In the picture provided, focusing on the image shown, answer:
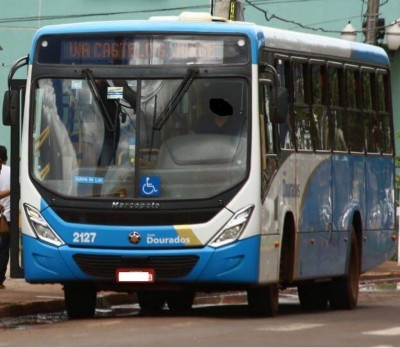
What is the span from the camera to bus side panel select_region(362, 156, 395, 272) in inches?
877

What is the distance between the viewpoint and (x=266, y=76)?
1809 centimetres

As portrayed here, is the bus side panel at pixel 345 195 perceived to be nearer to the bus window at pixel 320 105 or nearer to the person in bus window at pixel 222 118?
the bus window at pixel 320 105

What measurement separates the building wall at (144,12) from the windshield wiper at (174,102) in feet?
93.9

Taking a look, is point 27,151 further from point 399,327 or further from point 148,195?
point 399,327

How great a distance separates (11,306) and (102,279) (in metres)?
1.66

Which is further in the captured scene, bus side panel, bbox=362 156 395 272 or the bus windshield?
bus side panel, bbox=362 156 395 272

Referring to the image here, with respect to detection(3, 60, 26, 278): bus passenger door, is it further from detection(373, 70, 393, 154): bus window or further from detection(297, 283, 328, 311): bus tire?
detection(373, 70, 393, 154): bus window

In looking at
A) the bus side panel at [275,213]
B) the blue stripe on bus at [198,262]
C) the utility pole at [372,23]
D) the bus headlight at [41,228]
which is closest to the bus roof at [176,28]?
the bus side panel at [275,213]

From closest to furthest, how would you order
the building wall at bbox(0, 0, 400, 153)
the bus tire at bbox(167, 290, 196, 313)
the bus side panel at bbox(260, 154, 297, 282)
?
1. the bus side panel at bbox(260, 154, 297, 282)
2. the bus tire at bbox(167, 290, 196, 313)
3. the building wall at bbox(0, 0, 400, 153)

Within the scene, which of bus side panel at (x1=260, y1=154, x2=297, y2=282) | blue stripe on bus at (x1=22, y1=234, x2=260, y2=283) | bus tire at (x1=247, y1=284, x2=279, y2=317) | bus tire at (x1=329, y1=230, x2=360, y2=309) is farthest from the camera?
bus tire at (x1=329, y1=230, x2=360, y2=309)

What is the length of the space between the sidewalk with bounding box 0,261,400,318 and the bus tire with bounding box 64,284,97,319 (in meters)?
0.74

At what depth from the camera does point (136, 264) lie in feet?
57.1

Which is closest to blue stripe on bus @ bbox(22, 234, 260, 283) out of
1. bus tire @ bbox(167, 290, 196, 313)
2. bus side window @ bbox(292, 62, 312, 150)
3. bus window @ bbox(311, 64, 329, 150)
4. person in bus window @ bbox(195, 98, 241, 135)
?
person in bus window @ bbox(195, 98, 241, 135)

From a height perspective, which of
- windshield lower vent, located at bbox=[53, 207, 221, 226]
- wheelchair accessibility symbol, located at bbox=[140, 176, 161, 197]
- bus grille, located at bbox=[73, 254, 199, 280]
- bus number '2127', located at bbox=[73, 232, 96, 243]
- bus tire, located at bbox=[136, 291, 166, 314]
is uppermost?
wheelchair accessibility symbol, located at bbox=[140, 176, 161, 197]
